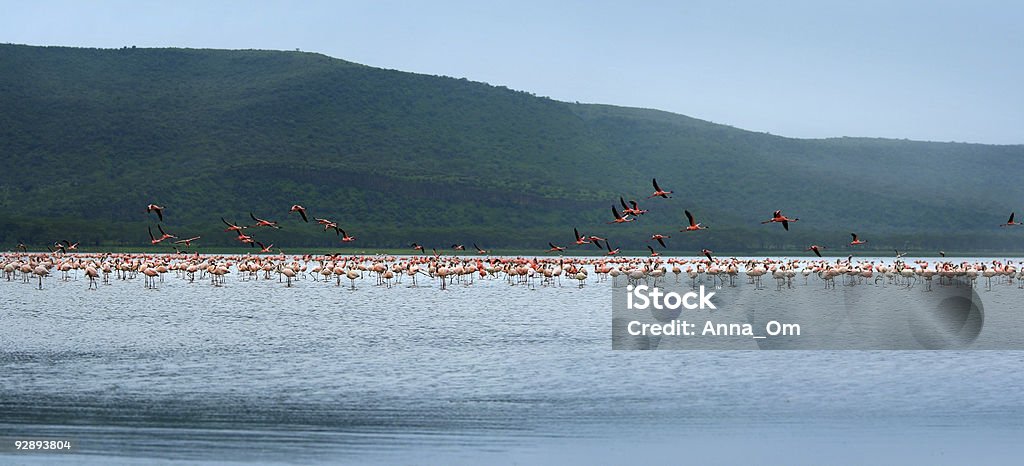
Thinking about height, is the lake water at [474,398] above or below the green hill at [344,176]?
below

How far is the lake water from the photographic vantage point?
53.7 feet

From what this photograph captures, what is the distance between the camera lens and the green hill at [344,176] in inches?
5738

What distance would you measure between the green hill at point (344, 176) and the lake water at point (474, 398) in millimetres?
105917

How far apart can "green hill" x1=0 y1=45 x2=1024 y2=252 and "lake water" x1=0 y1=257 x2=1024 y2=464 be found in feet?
347

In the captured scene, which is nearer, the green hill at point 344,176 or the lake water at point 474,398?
the lake water at point 474,398

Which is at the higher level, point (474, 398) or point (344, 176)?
point (344, 176)

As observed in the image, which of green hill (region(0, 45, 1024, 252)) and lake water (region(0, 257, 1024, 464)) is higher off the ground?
green hill (region(0, 45, 1024, 252))

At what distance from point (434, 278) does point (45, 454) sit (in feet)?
156

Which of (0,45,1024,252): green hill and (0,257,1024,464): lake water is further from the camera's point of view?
(0,45,1024,252): green hill

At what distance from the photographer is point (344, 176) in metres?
159

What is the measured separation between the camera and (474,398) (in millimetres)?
20172

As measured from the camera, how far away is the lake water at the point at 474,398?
644 inches

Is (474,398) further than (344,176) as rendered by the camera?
No

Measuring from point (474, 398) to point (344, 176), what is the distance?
5532 inches
